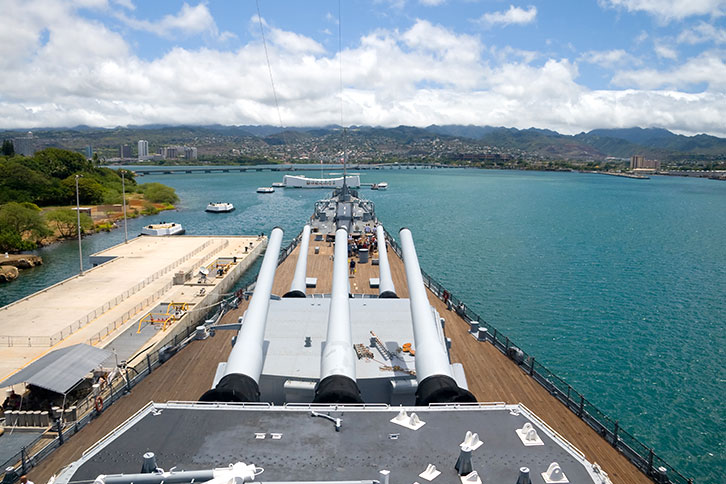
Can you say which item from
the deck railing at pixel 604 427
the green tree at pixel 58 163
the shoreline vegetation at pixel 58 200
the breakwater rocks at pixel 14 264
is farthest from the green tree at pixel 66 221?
the deck railing at pixel 604 427

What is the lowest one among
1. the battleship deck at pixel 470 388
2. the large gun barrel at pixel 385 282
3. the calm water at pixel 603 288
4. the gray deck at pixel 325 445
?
the calm water at pixel 603 288

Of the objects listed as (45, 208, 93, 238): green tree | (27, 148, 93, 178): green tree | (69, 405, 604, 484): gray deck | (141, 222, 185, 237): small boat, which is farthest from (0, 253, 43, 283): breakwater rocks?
(27, 148, 93, 178): green tree

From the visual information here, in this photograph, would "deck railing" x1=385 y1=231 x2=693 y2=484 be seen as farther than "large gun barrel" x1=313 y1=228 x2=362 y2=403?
Yes

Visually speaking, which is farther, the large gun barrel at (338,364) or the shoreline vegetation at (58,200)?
the shoreline vegetation at (58,200)

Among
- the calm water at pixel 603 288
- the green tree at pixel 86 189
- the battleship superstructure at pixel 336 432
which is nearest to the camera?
the battleship superstructure at pixel 336 432

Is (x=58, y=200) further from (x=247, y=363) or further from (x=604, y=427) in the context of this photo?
(x=604, y=427)

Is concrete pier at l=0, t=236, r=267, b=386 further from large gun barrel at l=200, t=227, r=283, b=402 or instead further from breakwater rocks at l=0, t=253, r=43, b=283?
large gun barrel at l=200, t=227, r=283, b=402

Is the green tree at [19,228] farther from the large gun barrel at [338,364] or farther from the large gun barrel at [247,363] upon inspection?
the large gun barrel at [338,364]
